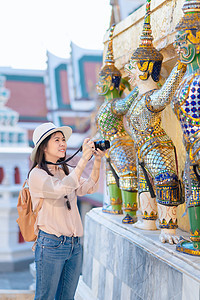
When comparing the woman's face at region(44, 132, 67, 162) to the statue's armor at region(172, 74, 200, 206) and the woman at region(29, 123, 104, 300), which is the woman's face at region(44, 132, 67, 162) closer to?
the woman at region(29, 123, 104, 300)

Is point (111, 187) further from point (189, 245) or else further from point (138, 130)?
point (189, 245)

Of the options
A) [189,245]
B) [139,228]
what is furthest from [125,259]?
[189,245]

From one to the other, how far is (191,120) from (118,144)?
77 cm

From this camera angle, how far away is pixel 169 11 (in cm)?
189

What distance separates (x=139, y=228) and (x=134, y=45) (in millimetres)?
981

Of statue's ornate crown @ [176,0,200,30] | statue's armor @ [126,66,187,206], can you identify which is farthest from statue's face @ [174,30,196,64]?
statue's armor @ [126,66,187,206]

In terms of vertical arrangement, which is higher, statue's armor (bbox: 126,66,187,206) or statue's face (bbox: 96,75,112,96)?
statue's face (bbox: 96,75,112,96)

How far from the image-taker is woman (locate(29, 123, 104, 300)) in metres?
1.64

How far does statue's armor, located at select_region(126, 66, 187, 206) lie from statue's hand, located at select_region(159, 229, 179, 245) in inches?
4.8

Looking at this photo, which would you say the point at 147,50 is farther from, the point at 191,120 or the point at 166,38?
the point at 191,120

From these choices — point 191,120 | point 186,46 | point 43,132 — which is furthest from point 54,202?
point 186,46

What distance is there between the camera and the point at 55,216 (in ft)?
5.53

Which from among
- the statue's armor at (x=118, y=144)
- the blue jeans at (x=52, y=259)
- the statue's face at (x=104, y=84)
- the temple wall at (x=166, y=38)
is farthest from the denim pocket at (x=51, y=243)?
the statue's face at (x=104, y=84)

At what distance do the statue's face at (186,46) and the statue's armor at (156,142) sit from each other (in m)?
0.13
